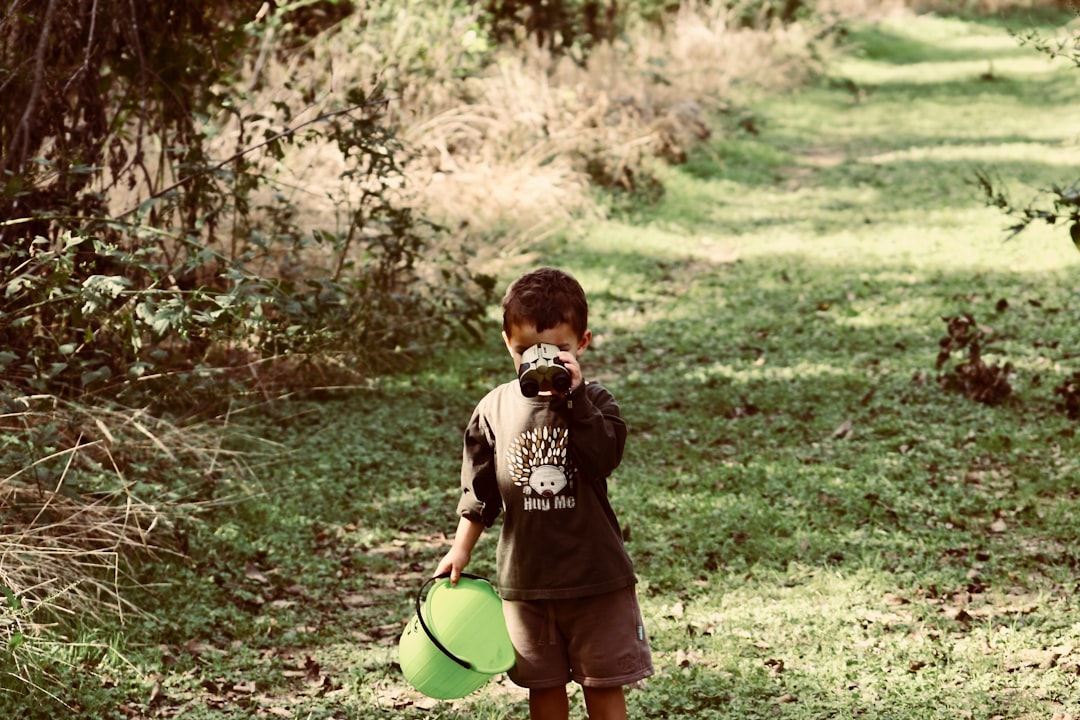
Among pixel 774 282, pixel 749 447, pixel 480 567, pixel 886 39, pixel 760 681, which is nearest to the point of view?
pixel 760 681

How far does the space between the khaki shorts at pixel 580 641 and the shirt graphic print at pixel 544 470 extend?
0.96 feet

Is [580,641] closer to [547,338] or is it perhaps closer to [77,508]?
[547,338]

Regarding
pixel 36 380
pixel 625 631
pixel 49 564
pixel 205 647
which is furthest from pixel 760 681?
pixel 36 380

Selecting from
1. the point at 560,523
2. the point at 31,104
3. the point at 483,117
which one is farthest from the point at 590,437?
the point at 483,117

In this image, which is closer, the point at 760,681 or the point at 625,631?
the point at 625,631

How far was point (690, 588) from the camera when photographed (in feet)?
18.7

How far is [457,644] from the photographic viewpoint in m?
3.47

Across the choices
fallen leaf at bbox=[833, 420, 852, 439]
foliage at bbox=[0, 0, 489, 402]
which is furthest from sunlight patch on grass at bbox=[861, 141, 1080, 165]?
foliage at bbox=[0, 0, 489, 402]

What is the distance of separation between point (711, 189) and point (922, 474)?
850 cm

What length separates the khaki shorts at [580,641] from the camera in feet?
11.5

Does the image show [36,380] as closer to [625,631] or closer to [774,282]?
[625,631]

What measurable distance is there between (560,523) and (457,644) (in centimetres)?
44

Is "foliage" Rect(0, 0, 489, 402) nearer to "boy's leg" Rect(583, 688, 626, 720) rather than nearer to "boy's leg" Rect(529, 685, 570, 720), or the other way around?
"boy's leg" Rect(529, 685, 570, 720)

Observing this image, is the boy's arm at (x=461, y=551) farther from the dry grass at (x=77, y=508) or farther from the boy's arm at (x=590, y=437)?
the dry grass at (x=77, y=508)
